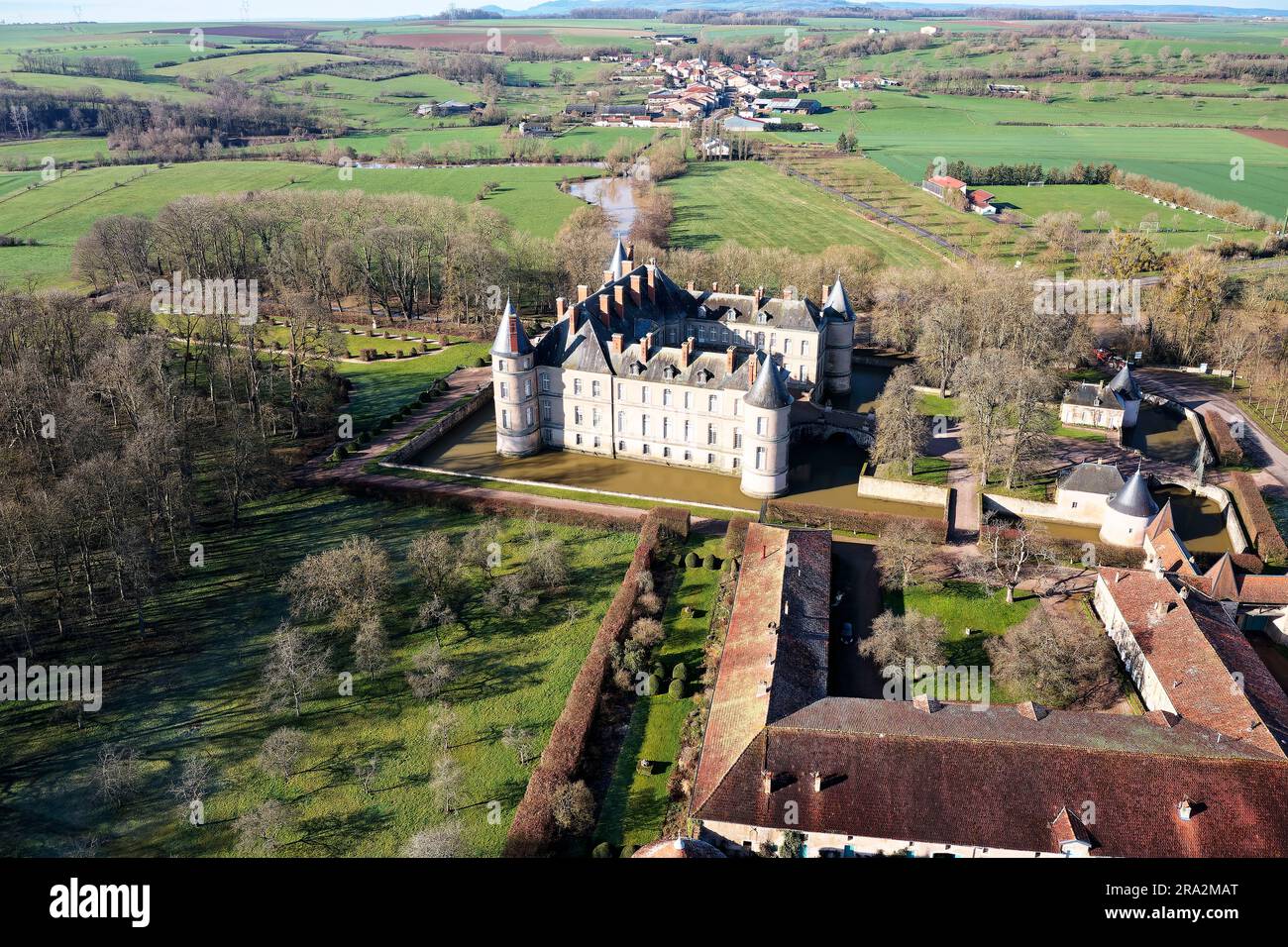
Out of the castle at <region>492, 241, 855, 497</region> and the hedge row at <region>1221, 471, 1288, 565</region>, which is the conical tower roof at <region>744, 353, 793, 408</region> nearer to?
the castle at <region>492, 241, 855, 497</region>

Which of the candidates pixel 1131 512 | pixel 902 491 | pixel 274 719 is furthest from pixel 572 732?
pixel 1131 512

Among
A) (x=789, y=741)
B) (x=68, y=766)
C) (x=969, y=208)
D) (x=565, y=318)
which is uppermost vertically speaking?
(x=969, y=208)

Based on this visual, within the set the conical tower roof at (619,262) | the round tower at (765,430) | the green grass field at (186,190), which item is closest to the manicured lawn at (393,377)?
the conical tower roof at (619,262)

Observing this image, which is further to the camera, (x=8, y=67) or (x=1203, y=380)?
(x=8, y=67)

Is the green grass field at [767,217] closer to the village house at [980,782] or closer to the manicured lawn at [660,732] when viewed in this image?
the manicured lawn at [660,732]

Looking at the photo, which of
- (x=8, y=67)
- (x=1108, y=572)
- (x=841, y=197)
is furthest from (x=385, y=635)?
(x=8, y=67)

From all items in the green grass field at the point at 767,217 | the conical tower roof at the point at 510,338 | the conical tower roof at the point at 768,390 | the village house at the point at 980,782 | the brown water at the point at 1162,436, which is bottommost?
the village house at the point at 980,782

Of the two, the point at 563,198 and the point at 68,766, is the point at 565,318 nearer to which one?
the point at 68,766
